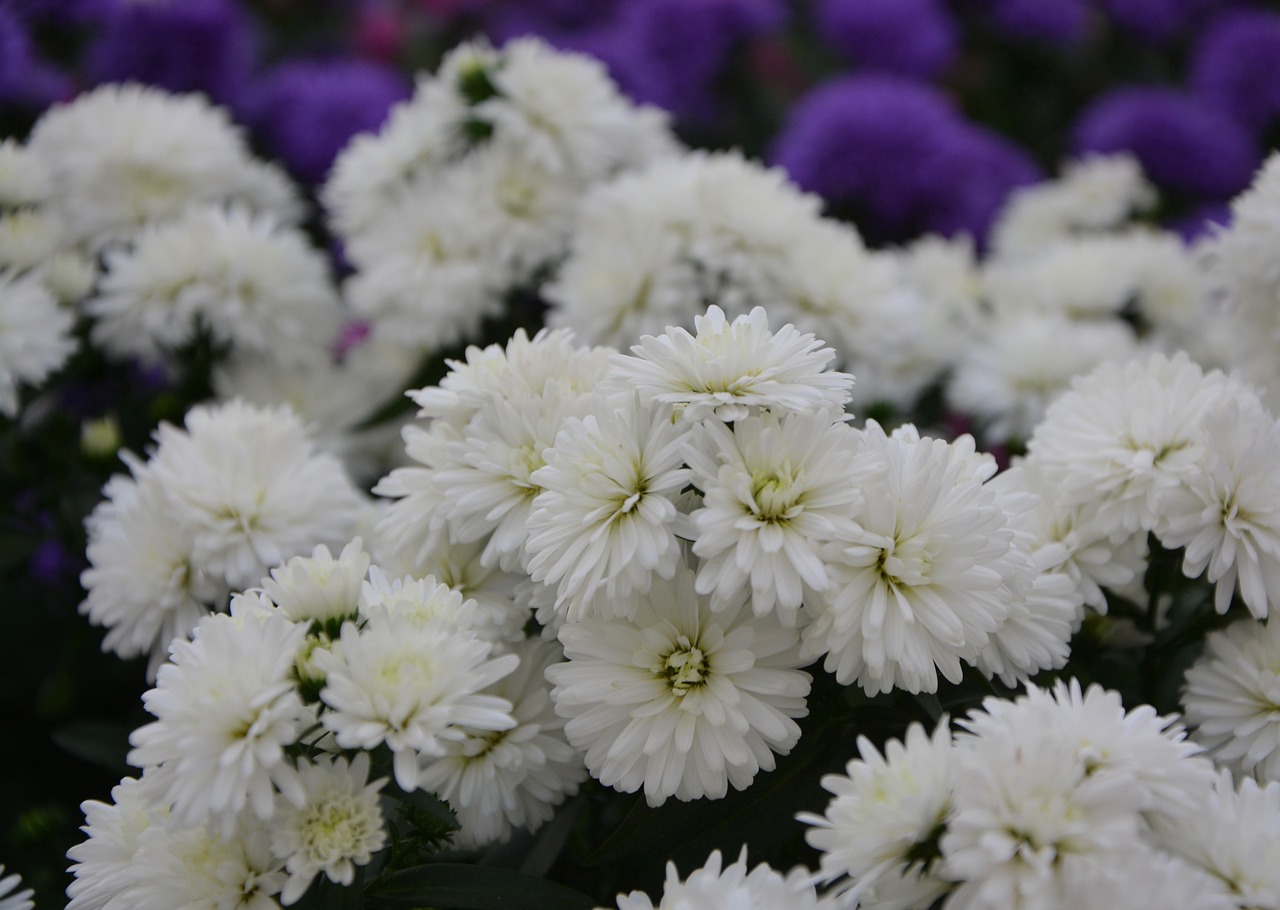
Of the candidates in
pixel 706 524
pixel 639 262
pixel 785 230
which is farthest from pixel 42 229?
pixel 706 524

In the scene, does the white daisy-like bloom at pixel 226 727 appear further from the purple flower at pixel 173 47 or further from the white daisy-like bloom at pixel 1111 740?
the purple flower at pixel 173 47

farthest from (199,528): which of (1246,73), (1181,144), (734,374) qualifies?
(1246,73)

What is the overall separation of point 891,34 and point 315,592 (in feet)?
5.59

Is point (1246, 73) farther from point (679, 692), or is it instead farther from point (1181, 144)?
point (679, 692)

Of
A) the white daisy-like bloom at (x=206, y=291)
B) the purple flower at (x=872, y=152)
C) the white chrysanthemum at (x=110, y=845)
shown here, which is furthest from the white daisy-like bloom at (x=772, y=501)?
the purple flower at (x=872, y=152)

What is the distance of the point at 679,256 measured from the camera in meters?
1.09

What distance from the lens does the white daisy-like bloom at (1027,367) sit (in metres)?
1.25

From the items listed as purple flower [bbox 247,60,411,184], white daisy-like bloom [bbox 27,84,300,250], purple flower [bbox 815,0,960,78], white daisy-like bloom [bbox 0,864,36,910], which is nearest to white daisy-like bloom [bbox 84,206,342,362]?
white daisy-like bloom [bbox 27,84,300,250]

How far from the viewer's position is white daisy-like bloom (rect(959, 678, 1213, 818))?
1.84 ft

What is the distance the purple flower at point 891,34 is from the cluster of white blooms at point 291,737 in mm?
1643

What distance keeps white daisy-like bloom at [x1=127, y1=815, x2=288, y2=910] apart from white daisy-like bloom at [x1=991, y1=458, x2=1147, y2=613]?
0.51 m

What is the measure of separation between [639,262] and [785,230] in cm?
15

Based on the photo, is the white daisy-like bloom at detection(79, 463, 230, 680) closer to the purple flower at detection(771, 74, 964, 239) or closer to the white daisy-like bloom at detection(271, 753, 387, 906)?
the white daisy-like bloom at detection(271, 753, 387, 906)

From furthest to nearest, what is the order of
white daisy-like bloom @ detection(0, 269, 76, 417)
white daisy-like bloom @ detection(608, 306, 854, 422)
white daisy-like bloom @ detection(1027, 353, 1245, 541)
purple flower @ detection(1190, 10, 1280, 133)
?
purple flower @ detection(1190, 10, 1280, 133), white daisy-like bloom @ detection(0, 269, 76, 417), white daisy-like bloom @ detection(1027, 353, 1245, 541), white daisy-like bloom @ detection(608, 306, 854, 422)
